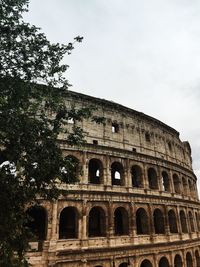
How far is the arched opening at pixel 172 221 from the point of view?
22.1 metres

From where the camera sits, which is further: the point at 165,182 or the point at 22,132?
the point at 165,182

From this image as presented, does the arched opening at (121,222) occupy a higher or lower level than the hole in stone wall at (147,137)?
lower

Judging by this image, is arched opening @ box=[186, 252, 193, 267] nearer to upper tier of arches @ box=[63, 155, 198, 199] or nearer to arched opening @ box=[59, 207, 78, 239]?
upper tier of arches @ box=[63, 155, 198, 199]

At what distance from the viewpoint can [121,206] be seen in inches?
719

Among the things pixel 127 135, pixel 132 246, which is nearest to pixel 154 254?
pixel 132 246

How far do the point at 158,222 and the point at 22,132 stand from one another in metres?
17.0

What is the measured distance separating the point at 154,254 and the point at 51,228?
28.1 ft

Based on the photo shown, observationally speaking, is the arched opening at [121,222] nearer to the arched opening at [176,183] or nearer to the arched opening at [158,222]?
the arched opening at [158,222]

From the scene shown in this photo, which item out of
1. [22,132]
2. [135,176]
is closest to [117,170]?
[135,176]

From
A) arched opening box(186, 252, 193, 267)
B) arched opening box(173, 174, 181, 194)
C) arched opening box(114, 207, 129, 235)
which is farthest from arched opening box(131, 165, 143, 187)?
arched opening box(186, 252, 193, 267)

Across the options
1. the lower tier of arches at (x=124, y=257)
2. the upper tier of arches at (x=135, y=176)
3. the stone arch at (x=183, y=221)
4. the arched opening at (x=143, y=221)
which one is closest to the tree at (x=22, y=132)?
the lower tier of arches at (x=124, y=257)

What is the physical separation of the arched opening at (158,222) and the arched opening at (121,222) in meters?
3.09

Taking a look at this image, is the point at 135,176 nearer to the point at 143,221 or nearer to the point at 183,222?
the point at 143,221

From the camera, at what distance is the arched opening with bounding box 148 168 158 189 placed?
71.3 ft
